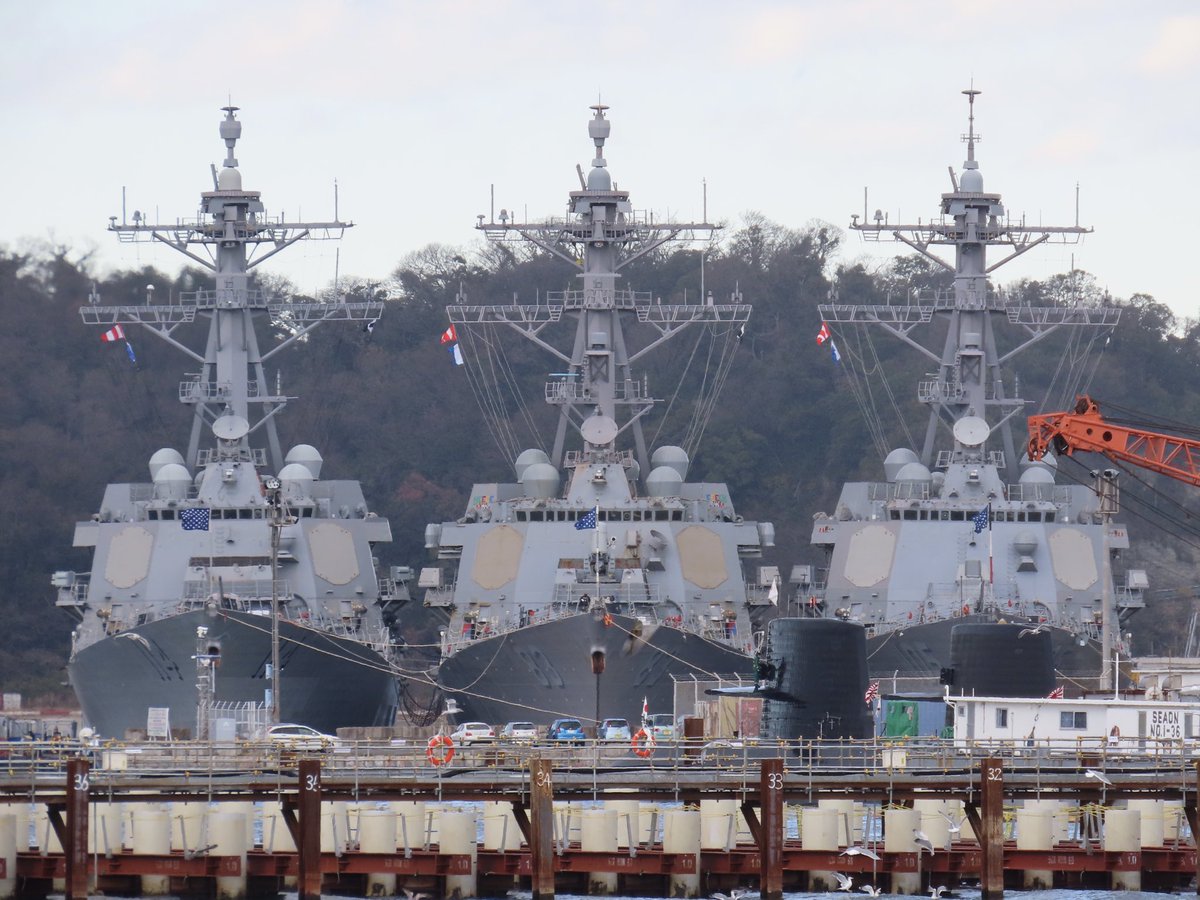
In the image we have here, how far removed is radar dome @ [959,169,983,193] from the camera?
2864 inches

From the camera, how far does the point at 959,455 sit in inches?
2795

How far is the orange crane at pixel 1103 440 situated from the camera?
56688mm

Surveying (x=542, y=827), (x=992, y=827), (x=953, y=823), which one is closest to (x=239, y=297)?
(x=953, y=823)

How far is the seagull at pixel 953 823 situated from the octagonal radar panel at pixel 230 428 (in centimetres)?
3055

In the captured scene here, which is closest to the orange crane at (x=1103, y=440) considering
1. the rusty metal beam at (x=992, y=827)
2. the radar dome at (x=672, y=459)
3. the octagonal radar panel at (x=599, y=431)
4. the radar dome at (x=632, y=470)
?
the octagonal radar panel at (x=599, y=431)

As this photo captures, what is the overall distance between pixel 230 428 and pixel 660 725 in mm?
14043

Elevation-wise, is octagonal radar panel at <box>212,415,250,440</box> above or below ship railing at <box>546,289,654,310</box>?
below

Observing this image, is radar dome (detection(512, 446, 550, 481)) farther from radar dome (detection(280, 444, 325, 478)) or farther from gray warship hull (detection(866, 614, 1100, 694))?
gray warship hull (detection(866, 614, 1100, 694))

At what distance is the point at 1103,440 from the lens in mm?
57938

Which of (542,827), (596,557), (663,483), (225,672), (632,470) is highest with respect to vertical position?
(632,470)

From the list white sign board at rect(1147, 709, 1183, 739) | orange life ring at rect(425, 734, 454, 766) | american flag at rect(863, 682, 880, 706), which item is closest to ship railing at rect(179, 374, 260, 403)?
american flag at rect(863, 682, 880, 706)

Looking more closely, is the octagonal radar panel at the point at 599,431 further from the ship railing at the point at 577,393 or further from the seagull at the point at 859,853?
the seagull at the point at 859,853

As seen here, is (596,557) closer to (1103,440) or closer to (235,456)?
(235,456)

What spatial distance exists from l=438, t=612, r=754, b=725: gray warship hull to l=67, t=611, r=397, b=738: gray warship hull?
263 centimetres
